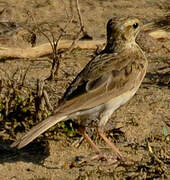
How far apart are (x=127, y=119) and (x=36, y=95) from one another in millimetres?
1167

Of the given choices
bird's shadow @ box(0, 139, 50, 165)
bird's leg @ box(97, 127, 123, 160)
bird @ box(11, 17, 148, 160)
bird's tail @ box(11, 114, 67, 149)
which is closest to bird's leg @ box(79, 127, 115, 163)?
bird @ box(11, 17, 148, 160)

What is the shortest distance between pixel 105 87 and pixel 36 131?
34.4 inches

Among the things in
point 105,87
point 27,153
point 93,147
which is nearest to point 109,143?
point 93,147

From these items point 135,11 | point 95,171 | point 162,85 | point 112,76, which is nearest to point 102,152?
point 95,171

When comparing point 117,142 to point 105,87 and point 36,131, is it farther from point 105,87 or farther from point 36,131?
point 36,131

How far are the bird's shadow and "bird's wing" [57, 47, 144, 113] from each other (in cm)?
67

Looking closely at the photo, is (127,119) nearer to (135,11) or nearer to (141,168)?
(141,168)

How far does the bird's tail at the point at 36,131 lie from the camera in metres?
5.55

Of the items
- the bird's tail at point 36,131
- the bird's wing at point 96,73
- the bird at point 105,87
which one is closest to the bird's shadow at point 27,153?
the bird at point 105,87

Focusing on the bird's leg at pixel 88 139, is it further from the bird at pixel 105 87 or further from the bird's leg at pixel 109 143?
the bird's leg at pixel 109 143

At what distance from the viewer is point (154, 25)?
9734 mm

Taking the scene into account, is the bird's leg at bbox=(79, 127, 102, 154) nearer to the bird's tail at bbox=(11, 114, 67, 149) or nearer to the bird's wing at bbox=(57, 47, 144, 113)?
the bird's wing at bbox=(57, 47, 144, 113)

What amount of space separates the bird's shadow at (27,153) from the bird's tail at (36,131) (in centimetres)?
50

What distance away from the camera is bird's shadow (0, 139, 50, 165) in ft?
20.0
